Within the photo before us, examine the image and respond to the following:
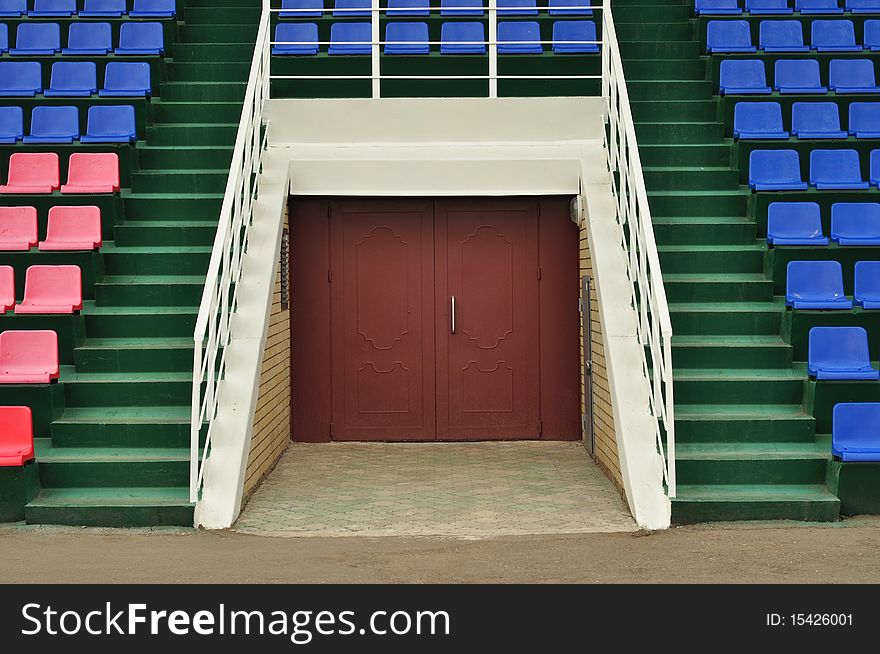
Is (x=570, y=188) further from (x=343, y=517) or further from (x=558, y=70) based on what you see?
(x=343, y=517)

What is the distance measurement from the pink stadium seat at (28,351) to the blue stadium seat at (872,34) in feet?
27.6

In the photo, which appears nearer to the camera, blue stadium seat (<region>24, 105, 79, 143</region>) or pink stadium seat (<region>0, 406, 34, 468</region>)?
pink stadium seat (<region>0, 406, 34, 468</region>)

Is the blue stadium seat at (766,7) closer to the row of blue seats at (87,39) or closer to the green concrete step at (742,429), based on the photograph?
the green concrete step at (742,429)

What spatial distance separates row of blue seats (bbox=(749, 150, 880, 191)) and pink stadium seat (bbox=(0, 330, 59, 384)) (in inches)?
219

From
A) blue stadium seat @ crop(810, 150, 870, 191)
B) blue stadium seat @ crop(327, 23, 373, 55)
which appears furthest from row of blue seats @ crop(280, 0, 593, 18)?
blue stadium seat @ crop(810, 150, 870, 191)

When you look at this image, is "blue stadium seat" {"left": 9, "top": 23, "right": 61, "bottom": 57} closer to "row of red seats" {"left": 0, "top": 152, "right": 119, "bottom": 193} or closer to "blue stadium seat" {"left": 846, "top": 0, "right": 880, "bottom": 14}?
"row of red seats" {"left": 0, "top": 152, "right": 119, "bottom": 193}

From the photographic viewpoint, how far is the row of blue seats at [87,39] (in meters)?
11.5

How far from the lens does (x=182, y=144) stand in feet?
34.0

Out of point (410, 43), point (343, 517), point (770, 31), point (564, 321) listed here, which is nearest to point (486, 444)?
point (564, 321)

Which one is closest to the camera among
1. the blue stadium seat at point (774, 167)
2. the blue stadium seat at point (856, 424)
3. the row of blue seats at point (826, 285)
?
the blue stadium seat at point (856, 424)

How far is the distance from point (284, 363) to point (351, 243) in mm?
1327

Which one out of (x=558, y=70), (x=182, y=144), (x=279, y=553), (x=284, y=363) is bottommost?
(x=279, y=553)

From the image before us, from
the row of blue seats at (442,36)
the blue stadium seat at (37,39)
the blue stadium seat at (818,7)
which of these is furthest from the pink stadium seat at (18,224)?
the blue stadium seat at (818,7)

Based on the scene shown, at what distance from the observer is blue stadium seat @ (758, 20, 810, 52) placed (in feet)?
38.2
